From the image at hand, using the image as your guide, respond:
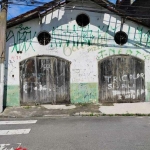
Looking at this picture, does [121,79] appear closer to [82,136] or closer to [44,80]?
[44,80]

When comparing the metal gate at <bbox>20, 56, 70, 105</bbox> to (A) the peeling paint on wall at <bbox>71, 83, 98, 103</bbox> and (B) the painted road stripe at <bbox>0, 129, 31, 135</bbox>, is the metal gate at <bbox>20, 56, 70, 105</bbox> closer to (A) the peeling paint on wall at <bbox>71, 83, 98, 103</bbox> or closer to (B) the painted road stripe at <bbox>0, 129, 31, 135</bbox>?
(A) the peeling paint on wall at <bbox>71, 83, 98, 103</bbox>

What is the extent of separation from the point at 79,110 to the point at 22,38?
15.8 ft

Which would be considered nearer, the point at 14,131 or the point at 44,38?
the point at 14,131

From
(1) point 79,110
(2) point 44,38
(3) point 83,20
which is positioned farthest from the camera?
(3) point 83,20

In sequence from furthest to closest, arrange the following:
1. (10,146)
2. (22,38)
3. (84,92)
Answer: (84,92), (22,38), (10,146)

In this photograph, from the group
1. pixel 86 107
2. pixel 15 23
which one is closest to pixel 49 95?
pixel 86 107

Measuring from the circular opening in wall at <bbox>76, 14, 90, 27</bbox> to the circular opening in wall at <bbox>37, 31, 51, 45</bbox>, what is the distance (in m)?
1.80

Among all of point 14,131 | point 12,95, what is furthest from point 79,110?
point 14,131

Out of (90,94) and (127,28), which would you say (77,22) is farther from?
(90,94)

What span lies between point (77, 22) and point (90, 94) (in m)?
3.98

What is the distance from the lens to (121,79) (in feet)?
43.1

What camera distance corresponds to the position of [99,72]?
1295 centimetres

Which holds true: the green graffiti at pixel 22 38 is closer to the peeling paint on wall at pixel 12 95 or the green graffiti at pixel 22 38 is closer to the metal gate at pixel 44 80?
the metal gate at pixel 44 80

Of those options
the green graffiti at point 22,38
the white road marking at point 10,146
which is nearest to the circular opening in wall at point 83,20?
the green graffiti at point 22,38
